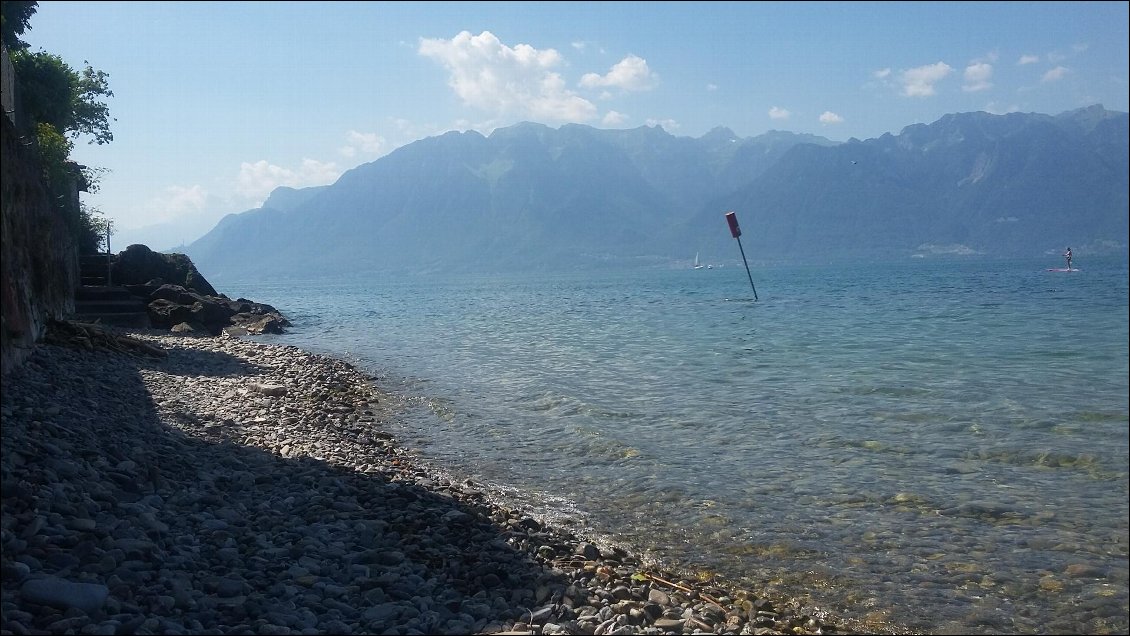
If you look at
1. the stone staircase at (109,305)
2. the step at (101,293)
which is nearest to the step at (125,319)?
the stone staircase at (109,305)

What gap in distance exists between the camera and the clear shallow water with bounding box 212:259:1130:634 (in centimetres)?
578

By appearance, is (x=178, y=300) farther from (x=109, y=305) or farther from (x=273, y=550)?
(x=273, y=550)

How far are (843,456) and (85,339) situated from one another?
14.2 m

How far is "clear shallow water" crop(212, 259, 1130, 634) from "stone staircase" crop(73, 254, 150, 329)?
37.5 ft

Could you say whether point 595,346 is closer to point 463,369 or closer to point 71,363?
point 463,369

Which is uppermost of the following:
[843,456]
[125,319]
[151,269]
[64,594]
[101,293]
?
[151,269]

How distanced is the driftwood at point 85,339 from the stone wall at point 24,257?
273 millimetres

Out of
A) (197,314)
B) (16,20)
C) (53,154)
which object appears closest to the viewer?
(53,154)

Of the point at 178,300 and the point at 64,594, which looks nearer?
the point at 64,594

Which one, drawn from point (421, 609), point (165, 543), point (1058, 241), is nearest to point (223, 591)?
point (165, 543)

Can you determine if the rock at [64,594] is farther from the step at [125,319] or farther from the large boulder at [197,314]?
the large boulder at [197,314]

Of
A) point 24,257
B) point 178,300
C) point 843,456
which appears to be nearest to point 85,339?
point 24,257

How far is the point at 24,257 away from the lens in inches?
487

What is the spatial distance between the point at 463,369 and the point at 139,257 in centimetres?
2363
